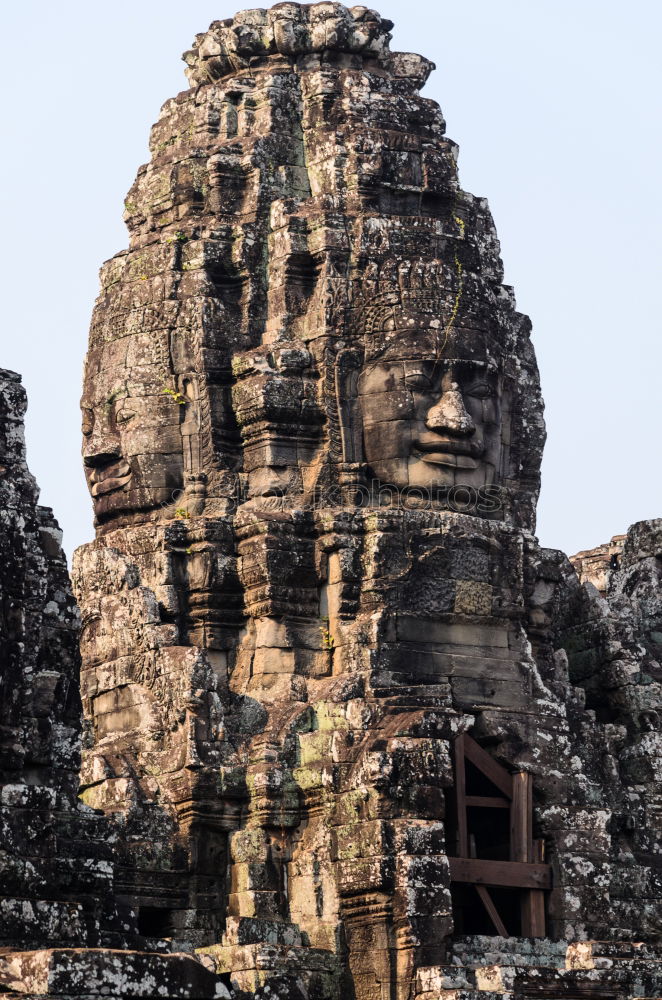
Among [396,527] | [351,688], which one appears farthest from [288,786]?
[396,527]

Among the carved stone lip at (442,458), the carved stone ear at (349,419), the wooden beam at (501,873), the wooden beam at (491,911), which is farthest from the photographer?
the carved stone lip at (442,458)

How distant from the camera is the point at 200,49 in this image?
37.9 meters

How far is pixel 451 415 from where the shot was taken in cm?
3497

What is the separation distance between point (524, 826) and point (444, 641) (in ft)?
8.47

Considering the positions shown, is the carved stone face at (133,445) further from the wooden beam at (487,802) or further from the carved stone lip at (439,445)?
the wooden beam at (487,802)

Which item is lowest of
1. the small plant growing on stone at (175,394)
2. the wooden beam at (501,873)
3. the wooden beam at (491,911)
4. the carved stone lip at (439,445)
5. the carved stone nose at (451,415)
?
the wooden beam at (491,911)

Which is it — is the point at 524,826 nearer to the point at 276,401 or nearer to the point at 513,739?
the point at 513,739

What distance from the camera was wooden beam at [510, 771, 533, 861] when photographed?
33406 millimetres

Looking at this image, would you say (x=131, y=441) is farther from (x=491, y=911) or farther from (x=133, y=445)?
(x=491, y=911)

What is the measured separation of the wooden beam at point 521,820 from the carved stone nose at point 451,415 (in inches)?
183

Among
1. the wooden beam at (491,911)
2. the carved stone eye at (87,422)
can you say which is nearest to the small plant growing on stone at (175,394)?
the carved stone eye at (87,422)

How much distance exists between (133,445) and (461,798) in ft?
22.4

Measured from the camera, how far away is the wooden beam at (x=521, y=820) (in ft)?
110

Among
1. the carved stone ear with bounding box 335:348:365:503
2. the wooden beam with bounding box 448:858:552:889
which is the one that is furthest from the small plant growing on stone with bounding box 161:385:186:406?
the wooden beam with bounding box 448:858:552:889
